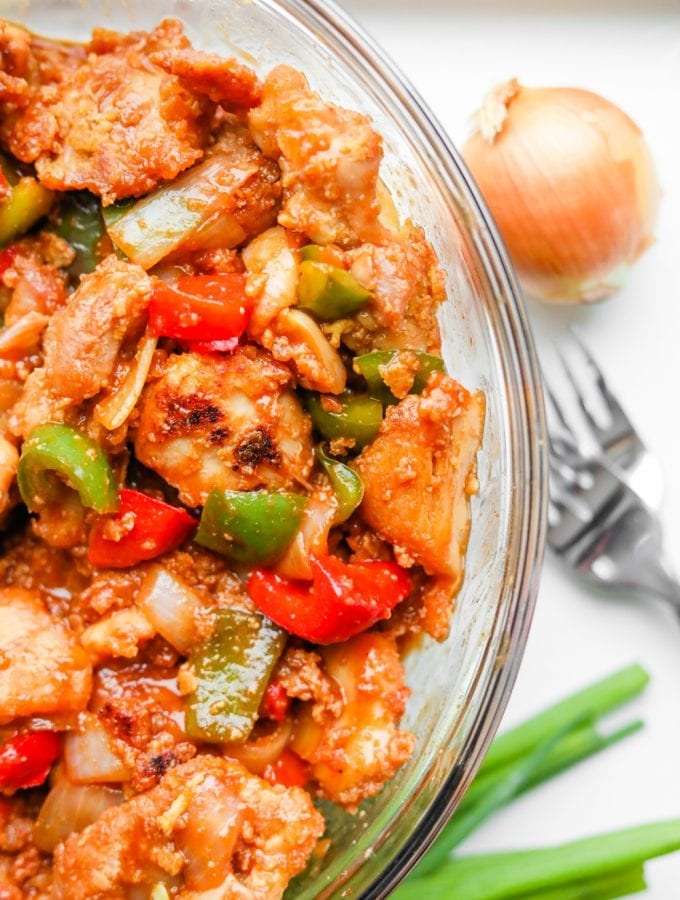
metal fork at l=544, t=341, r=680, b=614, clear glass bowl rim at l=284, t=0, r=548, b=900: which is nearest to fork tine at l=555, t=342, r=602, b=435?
metal fork at l=544, t=341, r=680, b=614

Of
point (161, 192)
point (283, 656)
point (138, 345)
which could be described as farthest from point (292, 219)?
point (283, 656)

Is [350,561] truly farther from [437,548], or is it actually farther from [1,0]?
[1,0]

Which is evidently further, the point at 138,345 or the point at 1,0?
the point at 1,0

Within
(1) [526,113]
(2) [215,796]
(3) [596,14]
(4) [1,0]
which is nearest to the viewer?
(2) [215,796]

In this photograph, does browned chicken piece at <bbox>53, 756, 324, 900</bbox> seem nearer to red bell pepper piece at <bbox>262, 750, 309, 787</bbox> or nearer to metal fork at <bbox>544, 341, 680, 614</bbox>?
red bell pepper piece at <bbox>262, 750, 309, 787</bbox>

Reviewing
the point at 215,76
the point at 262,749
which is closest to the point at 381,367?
the point at 215,76

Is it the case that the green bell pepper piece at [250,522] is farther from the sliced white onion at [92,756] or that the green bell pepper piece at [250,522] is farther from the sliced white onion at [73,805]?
the sliced white onion at [73,805]

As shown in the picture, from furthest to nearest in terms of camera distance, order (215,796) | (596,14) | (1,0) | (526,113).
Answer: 1. (596,14)
2. (526,113)
3. (1,0)
4. (215,796)
